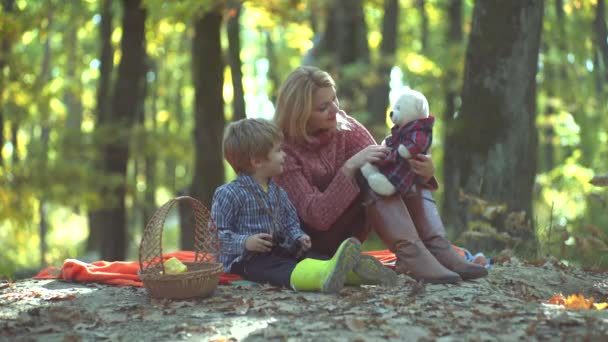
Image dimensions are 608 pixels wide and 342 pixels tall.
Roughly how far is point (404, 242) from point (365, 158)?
62cm

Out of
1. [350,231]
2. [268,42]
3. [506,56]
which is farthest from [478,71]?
[268,42]

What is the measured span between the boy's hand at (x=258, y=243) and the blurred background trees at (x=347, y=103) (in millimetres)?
1833

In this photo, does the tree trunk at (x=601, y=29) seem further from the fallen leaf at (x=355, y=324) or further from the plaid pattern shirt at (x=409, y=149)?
the fallen leaf at (x=355, y=324)

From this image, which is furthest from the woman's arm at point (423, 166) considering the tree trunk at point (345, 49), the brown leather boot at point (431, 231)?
the tree trunk at point (345, 49)

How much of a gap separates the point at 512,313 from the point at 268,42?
1323cm

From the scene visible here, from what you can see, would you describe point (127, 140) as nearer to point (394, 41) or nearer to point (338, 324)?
point (394, 41)

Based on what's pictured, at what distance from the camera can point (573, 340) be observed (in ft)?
10.7

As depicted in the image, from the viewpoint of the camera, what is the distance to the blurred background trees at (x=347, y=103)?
271 inches

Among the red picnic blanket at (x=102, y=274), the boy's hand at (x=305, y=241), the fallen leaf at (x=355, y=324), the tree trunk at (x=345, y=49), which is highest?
the tree trunk at (x=345, y=49)

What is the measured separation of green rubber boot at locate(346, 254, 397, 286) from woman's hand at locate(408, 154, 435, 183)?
71cm

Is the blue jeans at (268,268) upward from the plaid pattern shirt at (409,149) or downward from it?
downward

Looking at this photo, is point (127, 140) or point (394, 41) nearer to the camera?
point (127, 140)

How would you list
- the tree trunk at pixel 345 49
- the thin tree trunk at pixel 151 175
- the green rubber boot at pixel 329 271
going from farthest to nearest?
the thin tree trunk at pixel 151 175, the tree trunk at pixel 345 49, the green rubber boot at pixel 329 271

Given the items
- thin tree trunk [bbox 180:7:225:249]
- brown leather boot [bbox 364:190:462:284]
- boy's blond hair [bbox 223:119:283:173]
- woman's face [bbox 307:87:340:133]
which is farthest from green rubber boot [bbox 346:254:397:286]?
thin tree trunk [bbox 180:7:225:249]
